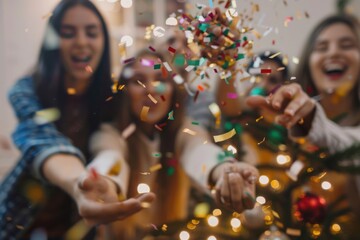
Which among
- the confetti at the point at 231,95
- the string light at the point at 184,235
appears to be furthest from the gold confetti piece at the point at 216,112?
the string light at the point at 184,235

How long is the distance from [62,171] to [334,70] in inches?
25.1

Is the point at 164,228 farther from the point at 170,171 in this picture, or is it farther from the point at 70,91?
the point at 70,91

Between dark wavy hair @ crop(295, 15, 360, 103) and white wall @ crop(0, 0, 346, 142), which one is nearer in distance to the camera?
white wall @ crop(0, 0, 346, 142)

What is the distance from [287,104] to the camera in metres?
0.82

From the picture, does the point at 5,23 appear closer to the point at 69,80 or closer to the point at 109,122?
the point at 69,80

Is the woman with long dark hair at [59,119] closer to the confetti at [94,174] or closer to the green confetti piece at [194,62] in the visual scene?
the confetti at [94,174]

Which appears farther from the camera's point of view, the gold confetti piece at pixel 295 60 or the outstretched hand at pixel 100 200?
the gold confetti piece at pixel 295 60

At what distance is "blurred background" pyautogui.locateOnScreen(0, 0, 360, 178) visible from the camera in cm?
86

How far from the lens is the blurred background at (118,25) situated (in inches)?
33.9

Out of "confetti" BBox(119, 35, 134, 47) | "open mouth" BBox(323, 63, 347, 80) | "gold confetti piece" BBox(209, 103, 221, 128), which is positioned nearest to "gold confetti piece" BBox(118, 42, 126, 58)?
"confetti" BBox(119, 35, 134, 47)

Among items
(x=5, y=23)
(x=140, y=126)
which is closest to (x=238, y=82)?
(x=140, y=126)

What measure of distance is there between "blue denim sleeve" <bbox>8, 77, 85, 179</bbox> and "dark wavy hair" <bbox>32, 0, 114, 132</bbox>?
2cm

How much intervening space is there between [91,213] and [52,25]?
39 centimetres

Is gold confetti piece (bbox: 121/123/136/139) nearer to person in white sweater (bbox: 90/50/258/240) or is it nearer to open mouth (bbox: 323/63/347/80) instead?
person in white sweater (bbox: 90/50/258/240)
